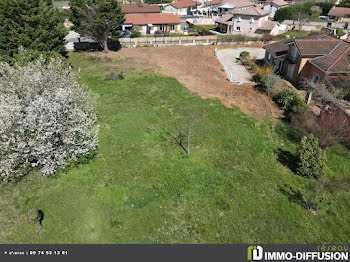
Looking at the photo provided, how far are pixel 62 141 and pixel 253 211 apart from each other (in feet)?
40.0

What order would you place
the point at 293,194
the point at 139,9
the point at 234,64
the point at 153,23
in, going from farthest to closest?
1. the point at 139,9
2. the point at 153,23
3. the point at 234,64
4. the point at 293,194

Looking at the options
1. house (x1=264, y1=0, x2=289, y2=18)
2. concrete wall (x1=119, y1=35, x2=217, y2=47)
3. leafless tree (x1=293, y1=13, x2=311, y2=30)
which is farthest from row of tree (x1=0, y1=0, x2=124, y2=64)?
house (x1=264, y1=0, x2=289, y2=18)

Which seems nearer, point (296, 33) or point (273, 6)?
point (296, 33)

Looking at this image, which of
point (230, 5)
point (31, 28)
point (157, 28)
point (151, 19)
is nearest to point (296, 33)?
point (230, 5)

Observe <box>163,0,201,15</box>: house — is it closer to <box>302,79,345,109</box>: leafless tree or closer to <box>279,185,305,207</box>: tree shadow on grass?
<box>302,79,345,109</box>: leafless tree

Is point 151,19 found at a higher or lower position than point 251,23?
higher

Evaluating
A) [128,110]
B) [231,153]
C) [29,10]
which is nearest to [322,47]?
[231,153]

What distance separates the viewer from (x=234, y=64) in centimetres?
A: 3694

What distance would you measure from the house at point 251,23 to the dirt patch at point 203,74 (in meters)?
17.7

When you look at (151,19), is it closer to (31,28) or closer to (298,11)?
(31,28)

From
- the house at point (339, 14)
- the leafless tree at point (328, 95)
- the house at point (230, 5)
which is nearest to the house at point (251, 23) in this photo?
the house at point (230, 5)

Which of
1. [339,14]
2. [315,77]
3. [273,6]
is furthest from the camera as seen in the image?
[273,6]

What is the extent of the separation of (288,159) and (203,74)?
18.2m

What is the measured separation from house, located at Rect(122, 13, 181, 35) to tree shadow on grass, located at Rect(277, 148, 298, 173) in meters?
48.6
